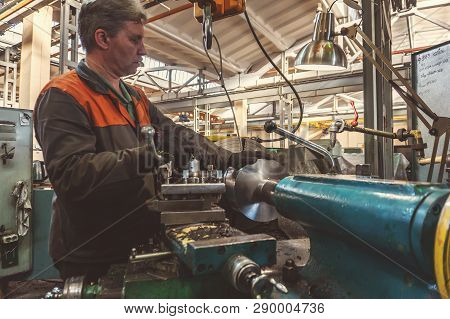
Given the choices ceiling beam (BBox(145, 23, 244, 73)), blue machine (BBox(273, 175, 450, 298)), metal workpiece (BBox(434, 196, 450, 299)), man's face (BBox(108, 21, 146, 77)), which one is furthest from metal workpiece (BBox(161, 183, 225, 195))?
ceiling beam (BBox(145, 23, 244, 73))

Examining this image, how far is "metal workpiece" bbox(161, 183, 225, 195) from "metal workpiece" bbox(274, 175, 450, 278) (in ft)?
0.97

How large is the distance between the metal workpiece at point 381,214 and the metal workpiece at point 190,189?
0.97ft

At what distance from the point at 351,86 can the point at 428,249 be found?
11.1 ft

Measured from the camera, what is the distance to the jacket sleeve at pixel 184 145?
127 centimetres

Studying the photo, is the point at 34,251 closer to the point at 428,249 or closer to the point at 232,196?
the point at 232,196

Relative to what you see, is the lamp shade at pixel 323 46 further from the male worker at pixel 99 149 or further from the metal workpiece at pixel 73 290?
the metal workpiece at pixel 73 290

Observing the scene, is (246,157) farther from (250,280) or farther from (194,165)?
(250,280)

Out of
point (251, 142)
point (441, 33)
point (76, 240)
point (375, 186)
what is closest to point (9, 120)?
point (76, 240)

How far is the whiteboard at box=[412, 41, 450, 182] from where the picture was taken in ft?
7.06

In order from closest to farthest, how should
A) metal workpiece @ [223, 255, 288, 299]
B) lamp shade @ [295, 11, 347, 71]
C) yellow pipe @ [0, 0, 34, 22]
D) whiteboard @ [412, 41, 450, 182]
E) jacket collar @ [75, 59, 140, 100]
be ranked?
1. metal workpiece @ [223, 255, 288, 299]
2. jacket collar @ [75, 59, 140, 100]
3. lamp shade @ [295, 11, 347, 71]
4. whiteboard @ [412, 41, 450, 182]
5. yellow pipe @ [0, 0, 34, 22]

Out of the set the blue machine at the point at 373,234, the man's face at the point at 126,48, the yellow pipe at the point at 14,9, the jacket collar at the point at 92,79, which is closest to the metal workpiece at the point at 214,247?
Result: the blue machine at the point at 373,234

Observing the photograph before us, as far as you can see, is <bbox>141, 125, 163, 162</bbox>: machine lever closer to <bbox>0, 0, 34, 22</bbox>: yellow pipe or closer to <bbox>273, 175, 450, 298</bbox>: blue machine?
<bbox>273, 175, 450, 298</bbox>: blue machine

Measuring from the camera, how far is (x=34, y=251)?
88.9 inches

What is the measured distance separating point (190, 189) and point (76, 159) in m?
0.31
